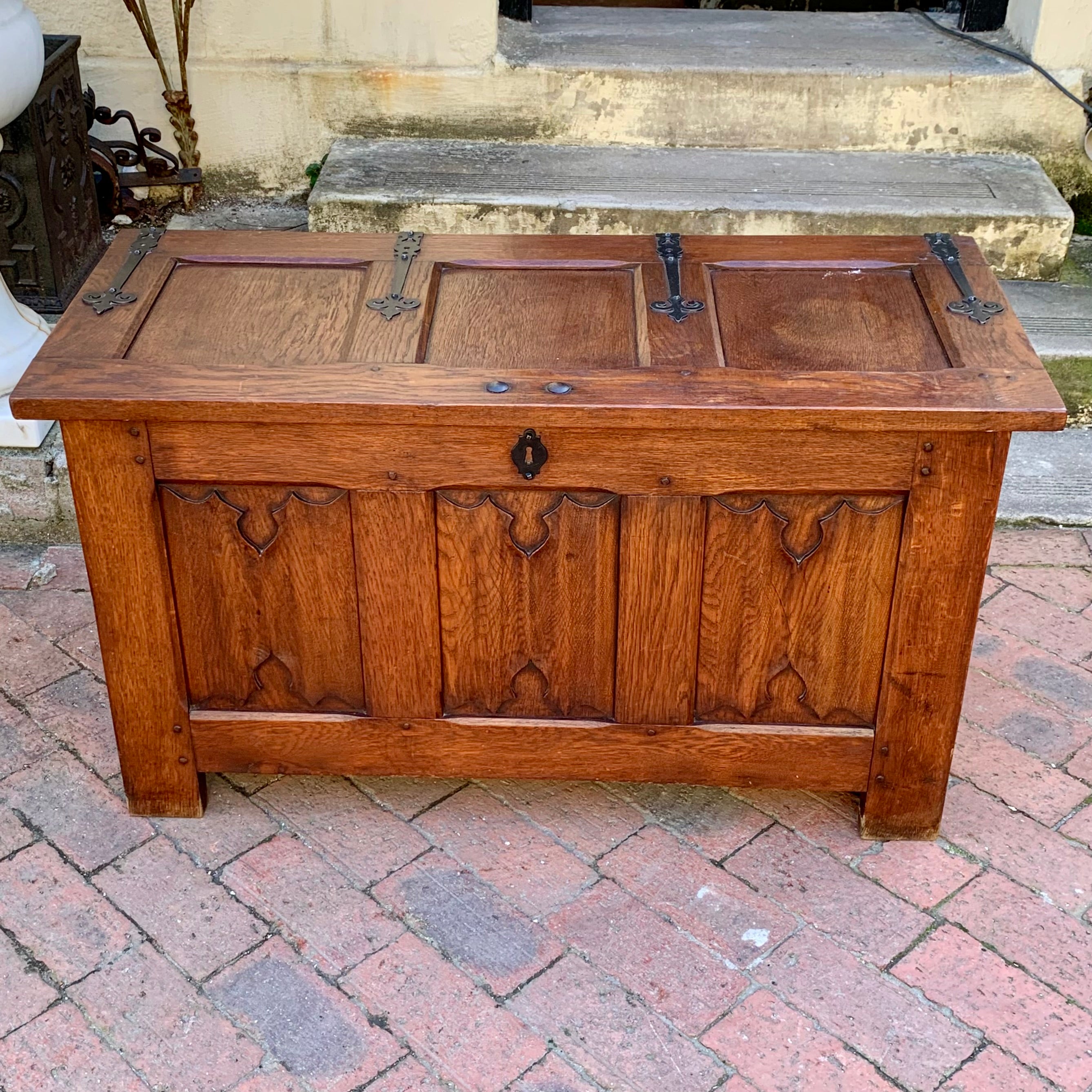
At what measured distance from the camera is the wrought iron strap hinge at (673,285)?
2.66 m

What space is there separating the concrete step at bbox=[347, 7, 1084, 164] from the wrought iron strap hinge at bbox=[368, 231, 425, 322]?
71.2 inches

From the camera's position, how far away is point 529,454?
2.45 m

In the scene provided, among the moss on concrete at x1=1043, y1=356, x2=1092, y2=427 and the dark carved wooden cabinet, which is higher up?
the dark carved wooden cabinet

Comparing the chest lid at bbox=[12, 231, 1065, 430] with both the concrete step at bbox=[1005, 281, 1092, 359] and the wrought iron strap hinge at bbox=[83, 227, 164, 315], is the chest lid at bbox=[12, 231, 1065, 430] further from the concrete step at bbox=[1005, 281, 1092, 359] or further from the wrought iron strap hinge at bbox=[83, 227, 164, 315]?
the concrete step at bbox=[1005, 281, 1092, 359]

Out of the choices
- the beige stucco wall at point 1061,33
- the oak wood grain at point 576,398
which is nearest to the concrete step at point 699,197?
the beige stucco wall at point 1061,33

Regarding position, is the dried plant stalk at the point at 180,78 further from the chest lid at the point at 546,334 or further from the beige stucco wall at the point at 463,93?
the chest lid at the point at 546,334

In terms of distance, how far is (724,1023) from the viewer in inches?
97.3

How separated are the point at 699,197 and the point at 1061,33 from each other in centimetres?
137

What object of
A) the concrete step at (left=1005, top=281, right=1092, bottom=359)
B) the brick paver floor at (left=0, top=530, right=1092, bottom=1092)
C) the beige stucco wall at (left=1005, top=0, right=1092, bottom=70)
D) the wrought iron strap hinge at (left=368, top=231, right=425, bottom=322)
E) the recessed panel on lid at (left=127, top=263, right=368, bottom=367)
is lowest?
the brick paver floor at (left=0, top=530, right=1092, bottom=1092)

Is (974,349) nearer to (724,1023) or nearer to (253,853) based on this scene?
(724,1023)

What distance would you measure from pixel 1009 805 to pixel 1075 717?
0.36 meters

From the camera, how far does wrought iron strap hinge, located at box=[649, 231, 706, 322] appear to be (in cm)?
266

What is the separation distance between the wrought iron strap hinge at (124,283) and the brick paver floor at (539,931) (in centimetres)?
101

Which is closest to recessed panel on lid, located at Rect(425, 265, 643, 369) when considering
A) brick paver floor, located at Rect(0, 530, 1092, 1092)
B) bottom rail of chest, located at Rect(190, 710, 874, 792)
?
bottom rail of chest, located at Rect(190, 710, 874, 792)
